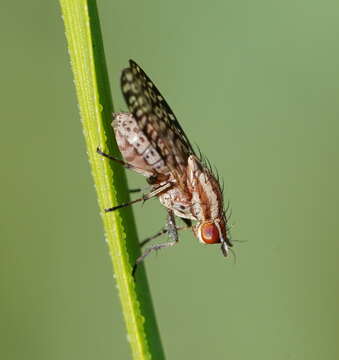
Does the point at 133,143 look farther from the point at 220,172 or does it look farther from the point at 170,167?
the point at 220,172

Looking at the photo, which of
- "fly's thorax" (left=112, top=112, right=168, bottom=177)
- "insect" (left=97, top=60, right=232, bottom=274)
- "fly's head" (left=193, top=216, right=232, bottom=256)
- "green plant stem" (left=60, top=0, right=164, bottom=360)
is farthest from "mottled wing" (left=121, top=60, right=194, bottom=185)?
"green plant stem" (left=60, top=0, right=164, bottom=360)

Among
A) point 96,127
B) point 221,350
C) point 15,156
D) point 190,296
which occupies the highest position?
point 15,156

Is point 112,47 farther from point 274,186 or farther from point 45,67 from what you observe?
point 274,186

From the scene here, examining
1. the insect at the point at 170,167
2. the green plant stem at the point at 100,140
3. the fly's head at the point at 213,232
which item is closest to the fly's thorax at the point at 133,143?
the insect at the point at 170,167

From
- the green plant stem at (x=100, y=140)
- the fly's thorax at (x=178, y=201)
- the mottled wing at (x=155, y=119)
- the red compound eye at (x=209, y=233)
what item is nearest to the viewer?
the green plant stem at (x=100, y=140)

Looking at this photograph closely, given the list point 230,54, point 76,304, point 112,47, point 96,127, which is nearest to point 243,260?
point 76,304

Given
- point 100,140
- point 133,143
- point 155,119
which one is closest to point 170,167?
point 133,143

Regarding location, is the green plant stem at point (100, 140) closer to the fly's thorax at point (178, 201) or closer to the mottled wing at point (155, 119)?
the mottled wing at point (155, 119)
